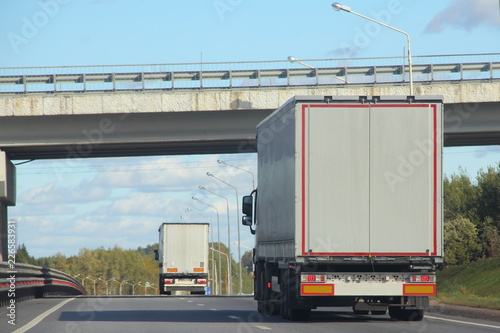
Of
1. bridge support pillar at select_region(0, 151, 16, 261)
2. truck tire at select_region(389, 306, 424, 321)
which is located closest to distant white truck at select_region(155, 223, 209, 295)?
bridge support pillar at select_region(0, 151, 16, 261)

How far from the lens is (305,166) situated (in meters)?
15.7

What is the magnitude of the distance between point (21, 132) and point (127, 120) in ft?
14.3

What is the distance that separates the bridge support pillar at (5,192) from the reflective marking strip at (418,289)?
26.4 m

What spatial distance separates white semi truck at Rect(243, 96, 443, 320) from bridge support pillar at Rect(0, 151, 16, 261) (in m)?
25.6

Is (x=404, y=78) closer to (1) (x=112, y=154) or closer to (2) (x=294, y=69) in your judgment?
(2) (x=294, y=69)

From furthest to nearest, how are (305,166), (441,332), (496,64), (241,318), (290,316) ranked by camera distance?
(496,64) < (241,318) < (290,316) < (305,166) < (441,332)

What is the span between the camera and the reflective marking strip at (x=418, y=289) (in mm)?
15906

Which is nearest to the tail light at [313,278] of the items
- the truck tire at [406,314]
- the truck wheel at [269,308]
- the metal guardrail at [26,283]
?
the truck tire at [406,314]

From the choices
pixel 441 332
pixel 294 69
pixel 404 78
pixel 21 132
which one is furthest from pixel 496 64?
pixel 441 332

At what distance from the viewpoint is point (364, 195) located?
51.7ft

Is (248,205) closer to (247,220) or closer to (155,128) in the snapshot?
(247,220)

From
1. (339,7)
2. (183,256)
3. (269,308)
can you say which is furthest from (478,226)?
(269,308)

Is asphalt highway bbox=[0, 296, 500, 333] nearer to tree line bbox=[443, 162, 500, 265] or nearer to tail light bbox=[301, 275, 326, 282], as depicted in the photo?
tail light bbox=[301, 275, 326, 282]

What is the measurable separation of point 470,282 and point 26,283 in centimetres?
1536
